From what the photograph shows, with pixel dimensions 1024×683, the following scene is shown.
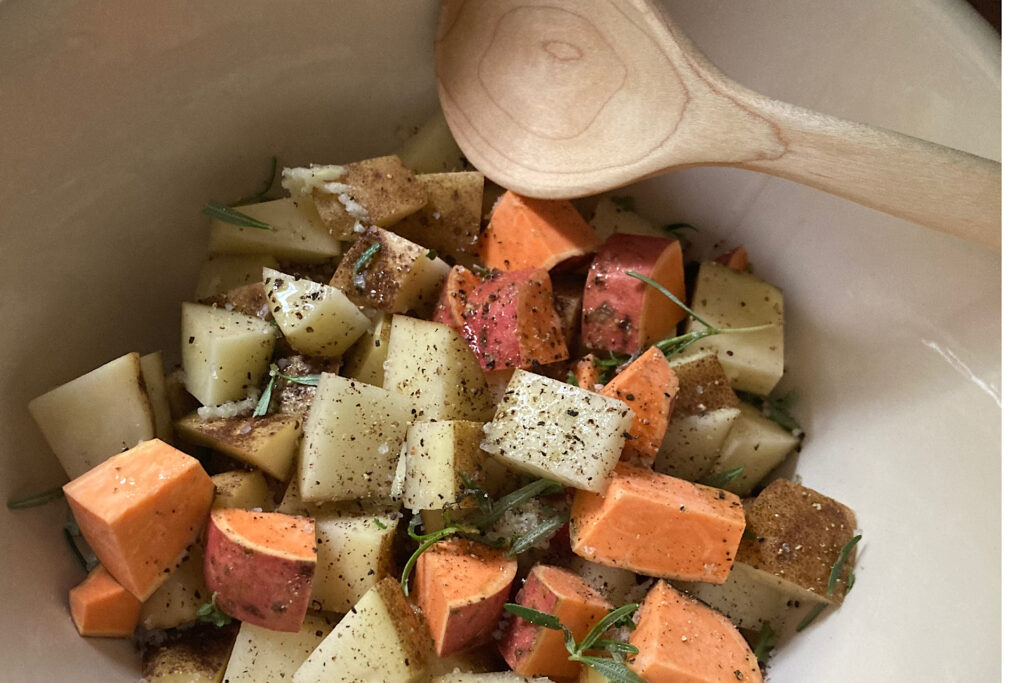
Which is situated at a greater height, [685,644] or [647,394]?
[647,394]

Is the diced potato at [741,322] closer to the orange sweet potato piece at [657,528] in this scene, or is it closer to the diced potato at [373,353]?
the orange sweet potato piece at [657,528]

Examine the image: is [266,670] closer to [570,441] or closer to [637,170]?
[570,441]

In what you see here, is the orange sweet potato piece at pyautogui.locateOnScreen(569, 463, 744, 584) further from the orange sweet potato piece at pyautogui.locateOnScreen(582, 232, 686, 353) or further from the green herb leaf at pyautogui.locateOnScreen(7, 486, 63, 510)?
the green herb leaf at pyautogui.locateOnScreen(7, 486, 63, 510)

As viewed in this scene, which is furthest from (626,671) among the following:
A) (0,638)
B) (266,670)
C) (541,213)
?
(0,638)

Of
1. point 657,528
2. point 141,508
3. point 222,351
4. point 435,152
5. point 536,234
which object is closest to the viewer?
point 141,508

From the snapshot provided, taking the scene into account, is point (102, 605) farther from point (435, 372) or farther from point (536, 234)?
point (536, 234)

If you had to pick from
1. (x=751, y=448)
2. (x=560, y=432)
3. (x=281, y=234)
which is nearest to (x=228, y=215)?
(x=281, y=234)

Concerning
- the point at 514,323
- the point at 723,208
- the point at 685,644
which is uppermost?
the point at 723,208
